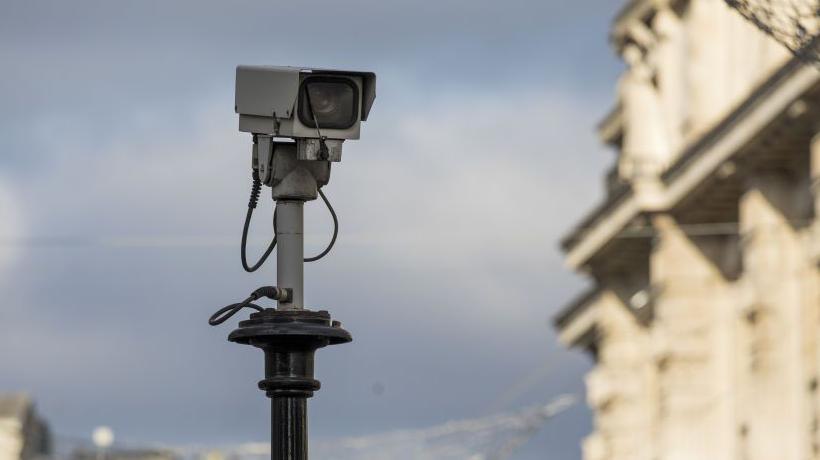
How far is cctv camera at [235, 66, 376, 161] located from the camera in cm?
1281

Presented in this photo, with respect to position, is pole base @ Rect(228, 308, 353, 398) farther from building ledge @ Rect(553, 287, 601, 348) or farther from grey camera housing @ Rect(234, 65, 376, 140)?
building ledge @ Rect(553, 287, 601, 348)

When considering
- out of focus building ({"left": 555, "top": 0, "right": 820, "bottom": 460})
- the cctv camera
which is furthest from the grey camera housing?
out of focus building ({"left": 555, "top": 0, "right": 820, "bottom": 460})

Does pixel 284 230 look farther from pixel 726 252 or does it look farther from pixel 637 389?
pixel 637 389

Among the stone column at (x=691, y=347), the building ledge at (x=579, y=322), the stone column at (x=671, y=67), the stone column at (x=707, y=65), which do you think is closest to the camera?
the stone column at (x=707, y=65)

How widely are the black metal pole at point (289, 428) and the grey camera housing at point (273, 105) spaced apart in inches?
49.0

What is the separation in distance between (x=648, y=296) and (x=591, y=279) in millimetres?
6529

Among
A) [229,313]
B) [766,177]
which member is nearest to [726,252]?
[766,177]

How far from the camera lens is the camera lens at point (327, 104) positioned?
12.9 m

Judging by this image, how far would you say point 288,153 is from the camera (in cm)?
1294

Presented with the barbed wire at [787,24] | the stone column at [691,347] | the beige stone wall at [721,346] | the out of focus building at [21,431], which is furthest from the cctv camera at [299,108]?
the out of focus building at [21,431]

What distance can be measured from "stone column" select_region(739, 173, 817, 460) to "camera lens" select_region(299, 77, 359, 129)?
34.2 meters

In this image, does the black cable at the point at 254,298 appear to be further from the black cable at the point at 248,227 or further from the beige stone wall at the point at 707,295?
the beige stone wall at the point at 707,295

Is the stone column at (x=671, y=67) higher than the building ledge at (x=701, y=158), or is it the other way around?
the stone column at (x=671, y=67)

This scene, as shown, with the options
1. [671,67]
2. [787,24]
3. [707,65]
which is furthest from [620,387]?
[787,24]
